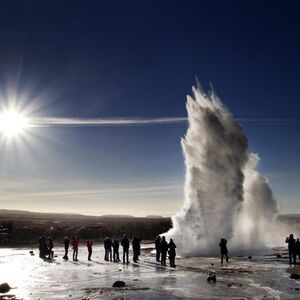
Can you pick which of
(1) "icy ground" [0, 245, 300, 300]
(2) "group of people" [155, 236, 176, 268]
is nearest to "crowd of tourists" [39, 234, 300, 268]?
(2) "group of people" [155, 236, 176, 268]

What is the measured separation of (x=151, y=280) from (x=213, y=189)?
23.6 m

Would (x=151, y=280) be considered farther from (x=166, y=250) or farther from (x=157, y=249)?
(x=157, y=249)

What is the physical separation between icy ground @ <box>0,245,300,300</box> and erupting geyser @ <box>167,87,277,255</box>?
32.6 ft

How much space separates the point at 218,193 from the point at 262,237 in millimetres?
6470

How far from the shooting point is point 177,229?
44.5 m

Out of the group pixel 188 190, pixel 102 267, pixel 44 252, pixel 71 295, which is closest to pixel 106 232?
pixel 188 190

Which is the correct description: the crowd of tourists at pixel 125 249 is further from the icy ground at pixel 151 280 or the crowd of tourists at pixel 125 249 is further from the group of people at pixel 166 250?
the icy ground at pixel 151 280

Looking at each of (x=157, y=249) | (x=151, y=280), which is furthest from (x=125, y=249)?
(x=151, y=280)

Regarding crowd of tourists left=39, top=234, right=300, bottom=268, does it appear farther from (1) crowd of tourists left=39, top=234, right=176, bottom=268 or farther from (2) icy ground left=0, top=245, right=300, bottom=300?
(2) icy ground left=0, top=245, right=300, bottom=300

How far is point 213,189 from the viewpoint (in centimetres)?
4534

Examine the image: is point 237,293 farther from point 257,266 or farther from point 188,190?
point 188,190

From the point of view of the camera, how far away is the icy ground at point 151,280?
731 inches

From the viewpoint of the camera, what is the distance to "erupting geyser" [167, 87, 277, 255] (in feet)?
139

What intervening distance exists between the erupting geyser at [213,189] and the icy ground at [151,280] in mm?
9924
